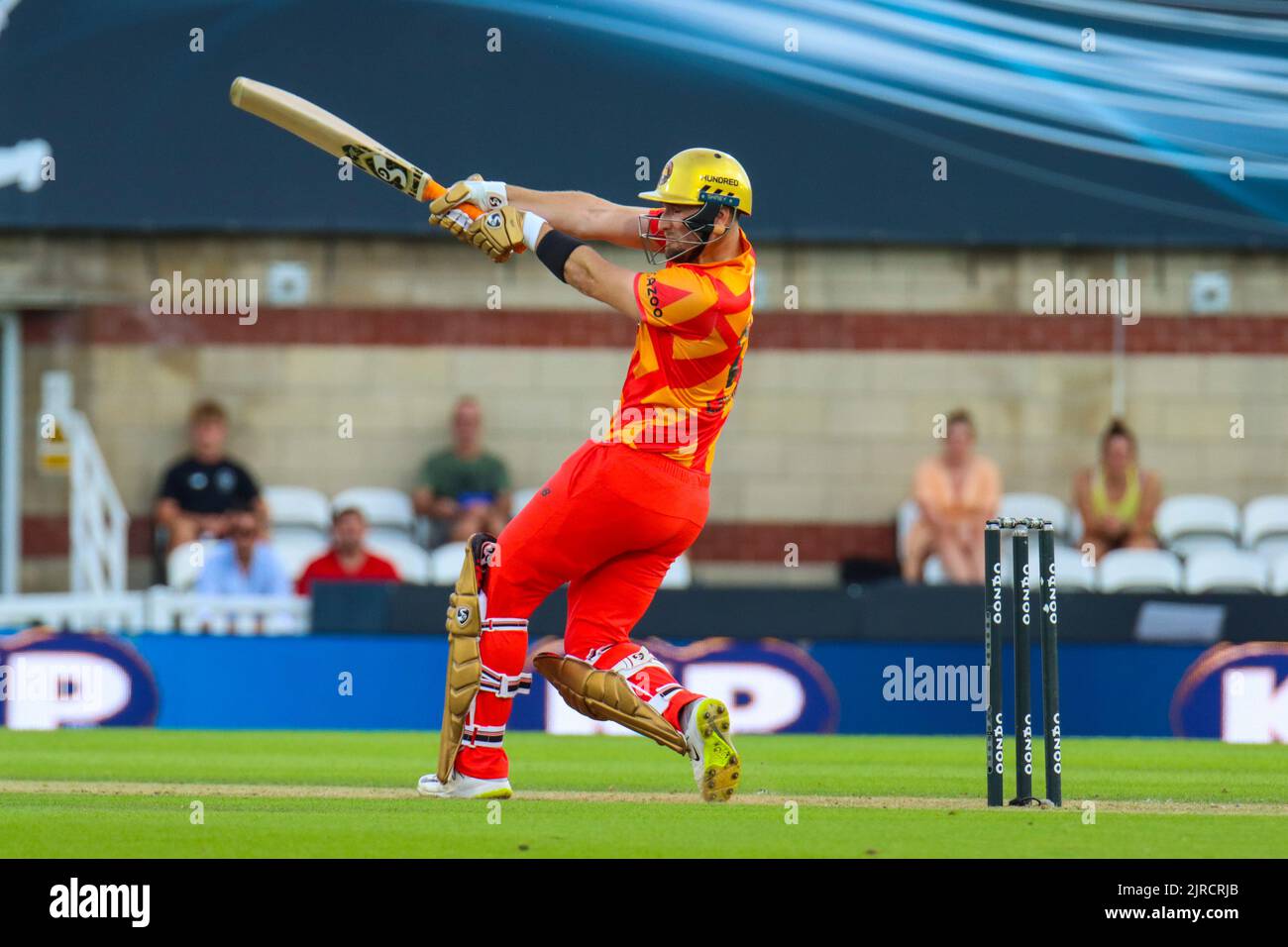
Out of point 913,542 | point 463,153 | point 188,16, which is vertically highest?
point 188,16

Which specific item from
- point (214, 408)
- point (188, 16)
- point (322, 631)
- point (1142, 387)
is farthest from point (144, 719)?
point (1142, 387)

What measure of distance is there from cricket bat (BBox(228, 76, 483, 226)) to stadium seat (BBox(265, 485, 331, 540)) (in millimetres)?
7115

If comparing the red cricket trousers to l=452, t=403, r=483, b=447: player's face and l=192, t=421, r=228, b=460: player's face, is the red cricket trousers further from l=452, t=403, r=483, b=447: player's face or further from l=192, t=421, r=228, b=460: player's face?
l=192, t=421, r=228, b=460: player's face

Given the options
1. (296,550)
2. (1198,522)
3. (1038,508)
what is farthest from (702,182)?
(1198,522)

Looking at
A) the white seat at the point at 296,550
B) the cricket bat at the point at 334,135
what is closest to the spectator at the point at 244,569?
the white seat at the point at 296,550

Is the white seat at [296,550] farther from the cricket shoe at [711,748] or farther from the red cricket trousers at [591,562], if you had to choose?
the cricket shoe at [711,748]

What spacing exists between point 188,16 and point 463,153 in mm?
2298

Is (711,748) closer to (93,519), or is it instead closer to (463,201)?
(463,201)

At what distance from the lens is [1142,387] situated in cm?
1595

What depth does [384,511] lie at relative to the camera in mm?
15164

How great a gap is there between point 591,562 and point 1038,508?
845 cm
